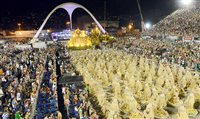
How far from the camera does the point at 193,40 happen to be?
2905cm

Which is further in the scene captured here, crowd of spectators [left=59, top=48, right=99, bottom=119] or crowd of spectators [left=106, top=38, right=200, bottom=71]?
crowd of spectators [left=106, top=38, right=200, bottom=71]

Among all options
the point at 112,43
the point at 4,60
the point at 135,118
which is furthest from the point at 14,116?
the point at 112,43

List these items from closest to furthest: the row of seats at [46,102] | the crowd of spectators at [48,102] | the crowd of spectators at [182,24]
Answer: the crowd of spectators at [48,102] → the row of seats at [46,102] → the crowd of spectators at [182,24]

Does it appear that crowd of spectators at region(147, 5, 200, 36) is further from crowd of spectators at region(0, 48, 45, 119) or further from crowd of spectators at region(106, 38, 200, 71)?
crowd of spectators at region(0, 48, 45, 119)

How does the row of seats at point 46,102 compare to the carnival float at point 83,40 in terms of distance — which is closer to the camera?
the row of seats at point 46,102

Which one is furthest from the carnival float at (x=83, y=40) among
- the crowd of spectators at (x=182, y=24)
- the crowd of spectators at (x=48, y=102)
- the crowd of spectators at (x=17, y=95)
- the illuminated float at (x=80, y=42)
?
the crowd of spectators at (x=48, y=102)

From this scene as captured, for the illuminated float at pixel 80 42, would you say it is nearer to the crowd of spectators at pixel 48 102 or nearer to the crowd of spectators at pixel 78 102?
the crowd of spectators at pixel 48 102

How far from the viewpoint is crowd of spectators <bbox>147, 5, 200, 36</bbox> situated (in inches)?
1431

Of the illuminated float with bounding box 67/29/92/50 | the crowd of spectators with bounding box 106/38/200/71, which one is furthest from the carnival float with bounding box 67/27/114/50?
the crowd of spectators with bounding box 106/38/200/71

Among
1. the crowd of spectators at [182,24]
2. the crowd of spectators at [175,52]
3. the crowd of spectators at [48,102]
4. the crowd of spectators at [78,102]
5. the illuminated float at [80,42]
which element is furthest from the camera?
the illuminated float at [80,42]

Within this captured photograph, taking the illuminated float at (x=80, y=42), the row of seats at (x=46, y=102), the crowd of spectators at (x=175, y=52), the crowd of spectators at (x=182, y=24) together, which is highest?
the crowd of spectators at (x=182, y=24)

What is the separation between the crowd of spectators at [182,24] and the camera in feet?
119

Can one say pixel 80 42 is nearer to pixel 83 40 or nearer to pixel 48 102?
pixel 83 40

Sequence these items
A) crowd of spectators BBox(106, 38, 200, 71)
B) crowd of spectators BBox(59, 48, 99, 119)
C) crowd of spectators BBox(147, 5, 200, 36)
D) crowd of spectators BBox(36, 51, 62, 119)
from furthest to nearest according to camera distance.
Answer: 1. crowd of spectators BBox(147, 5, 200, 36)
2. crowd of spectators BBox(106, 38, 200, 71)
3. crowd of spectators BBox(36, 51, 62, 119)
4. crowd of spectators BBox(59, 48, 99, 119)
